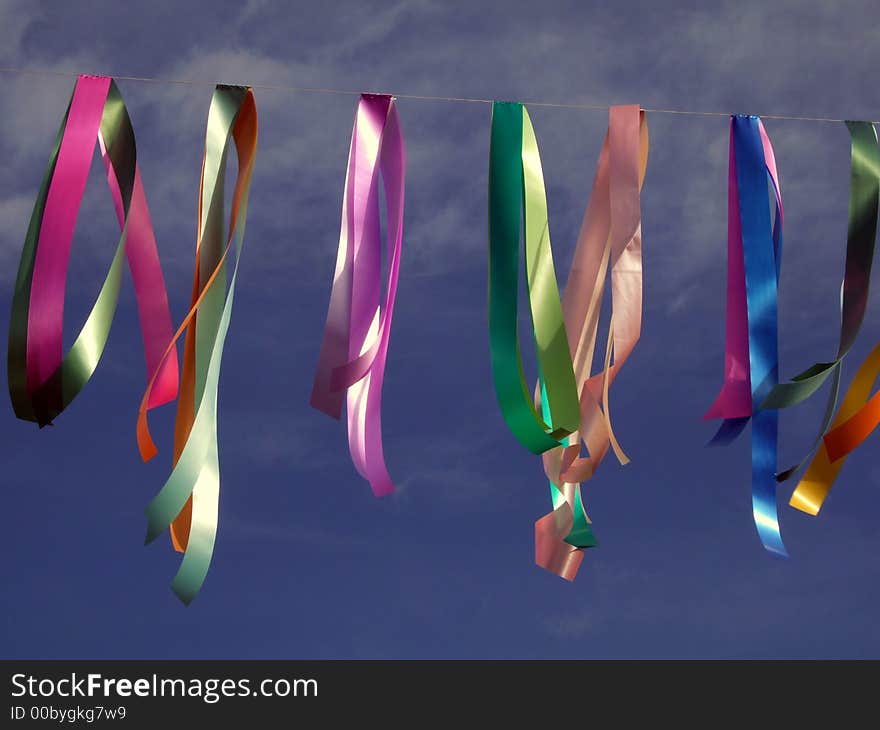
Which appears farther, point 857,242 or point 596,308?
point 857,242

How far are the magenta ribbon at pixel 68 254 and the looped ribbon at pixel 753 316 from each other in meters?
2.13

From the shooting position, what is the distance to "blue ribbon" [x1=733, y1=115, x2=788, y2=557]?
5.01 metres

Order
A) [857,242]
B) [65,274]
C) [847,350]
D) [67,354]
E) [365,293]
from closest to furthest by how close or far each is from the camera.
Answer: [67,354], [65,274], [365,293], [847,350], [857,242]

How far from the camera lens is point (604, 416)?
472cm

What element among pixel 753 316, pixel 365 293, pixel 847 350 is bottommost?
pixel 847 350

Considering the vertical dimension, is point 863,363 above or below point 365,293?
below

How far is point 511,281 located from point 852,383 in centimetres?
147

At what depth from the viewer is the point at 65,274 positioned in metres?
4.72

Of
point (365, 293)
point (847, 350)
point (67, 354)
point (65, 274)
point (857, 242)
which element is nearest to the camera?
point (67, 354)

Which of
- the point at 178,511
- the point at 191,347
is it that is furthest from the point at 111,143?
the point at 178,511

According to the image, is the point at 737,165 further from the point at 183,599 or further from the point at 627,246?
the point at 183,599

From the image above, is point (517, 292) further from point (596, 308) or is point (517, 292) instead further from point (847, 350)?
point (847, 350)

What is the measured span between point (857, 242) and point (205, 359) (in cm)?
263

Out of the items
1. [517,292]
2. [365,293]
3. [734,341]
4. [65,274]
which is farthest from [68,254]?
[734,341]
